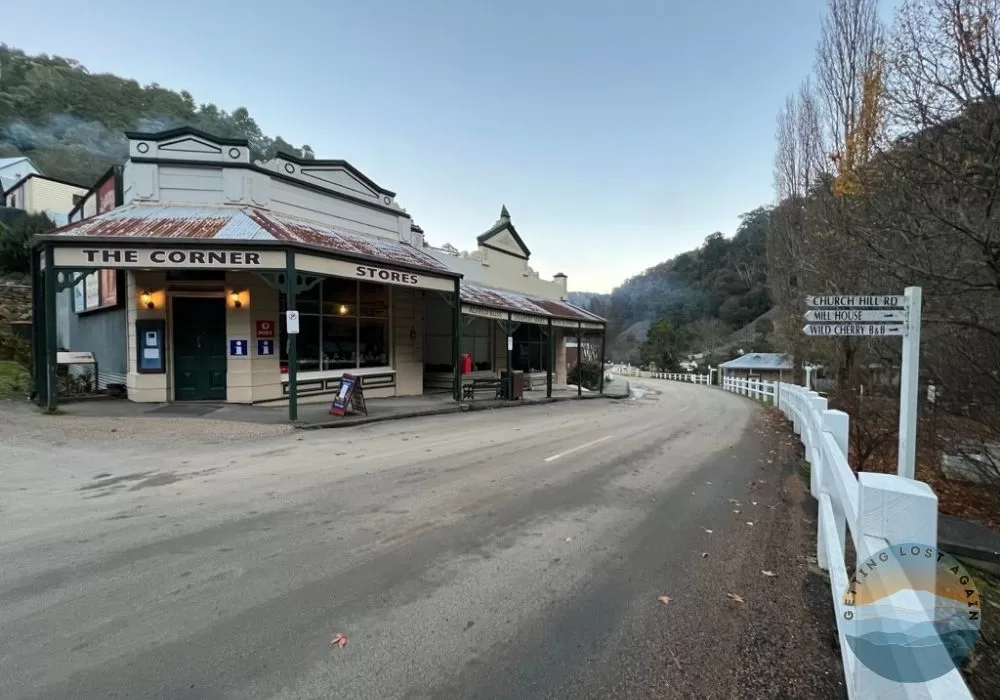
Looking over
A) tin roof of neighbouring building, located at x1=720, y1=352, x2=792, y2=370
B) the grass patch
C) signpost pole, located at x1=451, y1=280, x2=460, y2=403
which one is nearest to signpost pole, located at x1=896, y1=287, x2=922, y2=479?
signpost pole, located at x1=451, y1=280, x2=460, y2=403

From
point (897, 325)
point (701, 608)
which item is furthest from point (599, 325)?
point (701, 608)

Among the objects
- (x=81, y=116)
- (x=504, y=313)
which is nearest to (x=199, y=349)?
(x=504, y=313)

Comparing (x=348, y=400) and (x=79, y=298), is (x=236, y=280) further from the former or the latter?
(x=79, y=298)

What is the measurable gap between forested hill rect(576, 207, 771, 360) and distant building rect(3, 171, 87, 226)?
72.1 m

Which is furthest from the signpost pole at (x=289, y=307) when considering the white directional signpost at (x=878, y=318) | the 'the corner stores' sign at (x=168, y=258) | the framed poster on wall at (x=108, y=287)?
the white directional signpost at (x=878, y=318)

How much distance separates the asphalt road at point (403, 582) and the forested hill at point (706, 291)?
72099 mm

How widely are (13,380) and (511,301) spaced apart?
16359 millimetres

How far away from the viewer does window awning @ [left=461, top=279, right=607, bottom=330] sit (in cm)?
1821

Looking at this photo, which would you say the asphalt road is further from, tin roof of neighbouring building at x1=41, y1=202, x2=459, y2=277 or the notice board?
tin roof of neighbouring building at x1=41, y1=202, x2=459, y2=277

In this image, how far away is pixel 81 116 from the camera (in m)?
80.2

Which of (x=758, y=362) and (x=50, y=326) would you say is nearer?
(x=50, y=326)

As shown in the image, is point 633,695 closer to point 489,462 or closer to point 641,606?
point 641,606

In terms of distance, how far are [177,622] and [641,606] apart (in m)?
3.01

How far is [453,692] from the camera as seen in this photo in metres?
2.63
